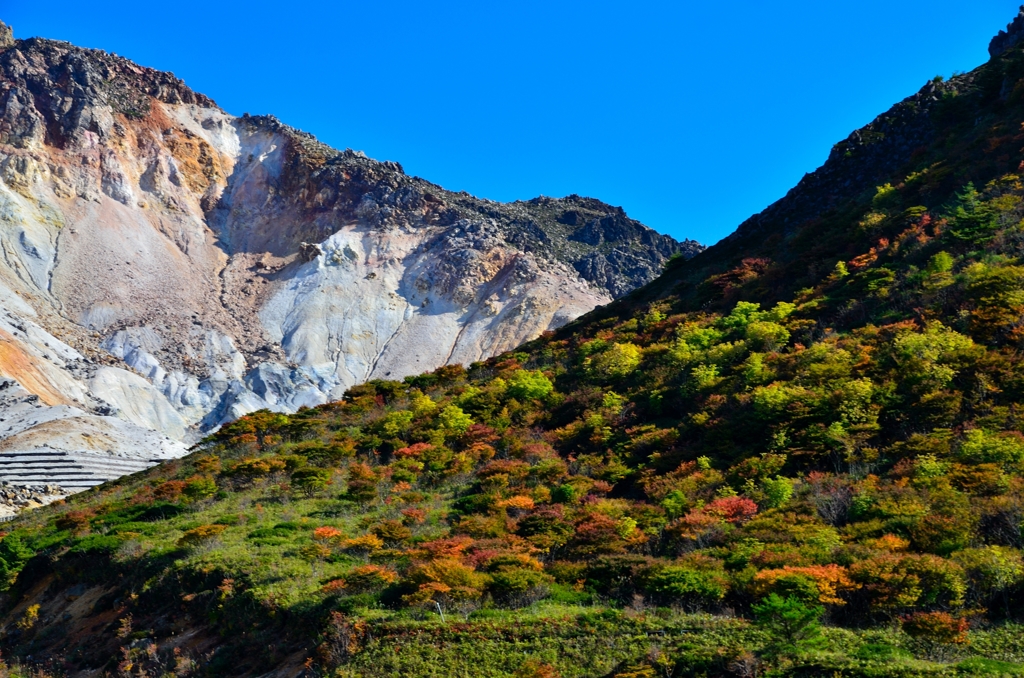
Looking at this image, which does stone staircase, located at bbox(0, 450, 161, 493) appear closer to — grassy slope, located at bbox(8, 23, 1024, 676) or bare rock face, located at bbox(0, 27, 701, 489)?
bare rock face, located at bbox(0, 27, 701, 489)

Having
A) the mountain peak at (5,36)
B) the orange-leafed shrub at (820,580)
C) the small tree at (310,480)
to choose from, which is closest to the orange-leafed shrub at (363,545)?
the small tree at (310,480)

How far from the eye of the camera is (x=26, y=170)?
91.0 meters

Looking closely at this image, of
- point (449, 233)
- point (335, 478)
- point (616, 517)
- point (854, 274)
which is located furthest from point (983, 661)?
point (449, 233)

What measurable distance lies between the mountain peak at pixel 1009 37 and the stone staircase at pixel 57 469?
200 feet

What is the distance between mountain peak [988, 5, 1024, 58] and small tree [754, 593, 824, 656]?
5267 centimetres

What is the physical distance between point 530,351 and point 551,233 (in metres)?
82.0

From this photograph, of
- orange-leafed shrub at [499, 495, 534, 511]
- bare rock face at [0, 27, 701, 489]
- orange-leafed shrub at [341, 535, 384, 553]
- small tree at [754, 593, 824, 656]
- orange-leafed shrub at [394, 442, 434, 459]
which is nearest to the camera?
small tree at [754, 593, 824, 656]

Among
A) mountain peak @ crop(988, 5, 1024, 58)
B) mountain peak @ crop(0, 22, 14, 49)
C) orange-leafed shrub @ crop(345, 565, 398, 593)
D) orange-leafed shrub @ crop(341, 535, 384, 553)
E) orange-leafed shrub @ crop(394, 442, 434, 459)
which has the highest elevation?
mountain peak @ crop(0, 22, 14, 49)

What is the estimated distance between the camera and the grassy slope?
13.2m

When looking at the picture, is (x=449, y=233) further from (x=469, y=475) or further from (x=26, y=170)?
(x=469, y=475)

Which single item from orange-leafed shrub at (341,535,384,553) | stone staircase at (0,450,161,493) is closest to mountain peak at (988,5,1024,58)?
A: orange-leafed shrub at (341,535,384,553)

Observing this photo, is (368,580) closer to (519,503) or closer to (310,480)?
(519,503)

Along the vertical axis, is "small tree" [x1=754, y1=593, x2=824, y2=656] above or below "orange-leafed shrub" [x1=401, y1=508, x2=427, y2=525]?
below

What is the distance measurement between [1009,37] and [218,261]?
84.0 meters
